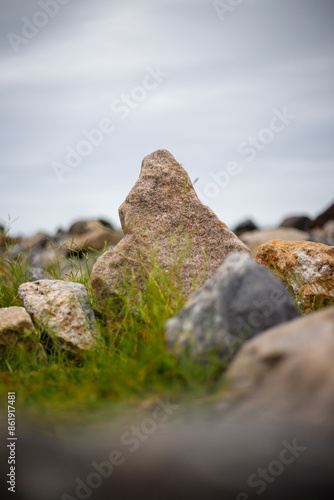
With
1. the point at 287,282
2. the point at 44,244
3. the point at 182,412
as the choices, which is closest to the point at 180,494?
the point at 182,412

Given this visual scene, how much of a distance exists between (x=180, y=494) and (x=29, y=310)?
253 centimetres

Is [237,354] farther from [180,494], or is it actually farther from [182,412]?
[180,494]

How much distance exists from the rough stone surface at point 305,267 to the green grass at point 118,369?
4.76 feet

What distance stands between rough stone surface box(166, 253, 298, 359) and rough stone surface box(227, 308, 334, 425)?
226 mm

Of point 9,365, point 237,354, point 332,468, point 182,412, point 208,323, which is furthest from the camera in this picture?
point 9,365

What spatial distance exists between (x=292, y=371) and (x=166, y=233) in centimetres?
243

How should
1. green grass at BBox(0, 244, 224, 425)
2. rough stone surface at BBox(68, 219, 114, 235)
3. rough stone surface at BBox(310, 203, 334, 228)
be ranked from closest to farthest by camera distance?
1. green grass at BBox(0, 244, 224, 425)
2. rough stone surface at BBox(68, 219, 114, 235)
3. rough stone surface at BBox(310, 203, 334, 228)

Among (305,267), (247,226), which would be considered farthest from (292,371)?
(247,226)

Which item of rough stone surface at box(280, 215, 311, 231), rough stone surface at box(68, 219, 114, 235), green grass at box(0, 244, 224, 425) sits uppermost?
green grass at box(0, 244, 224, 425)

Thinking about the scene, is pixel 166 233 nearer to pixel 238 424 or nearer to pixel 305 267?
pixel 305 267

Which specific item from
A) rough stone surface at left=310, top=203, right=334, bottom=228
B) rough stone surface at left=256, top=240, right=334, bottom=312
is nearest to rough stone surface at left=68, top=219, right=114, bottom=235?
rough stone surface at left=310, top=203, right=334, bottom=228

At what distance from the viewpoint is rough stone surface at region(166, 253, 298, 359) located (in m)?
2.70

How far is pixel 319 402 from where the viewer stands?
2.12 meters

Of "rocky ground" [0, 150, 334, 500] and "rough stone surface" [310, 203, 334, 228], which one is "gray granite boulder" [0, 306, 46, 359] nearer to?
"rocky ground" [0, 150, 334, 500]
